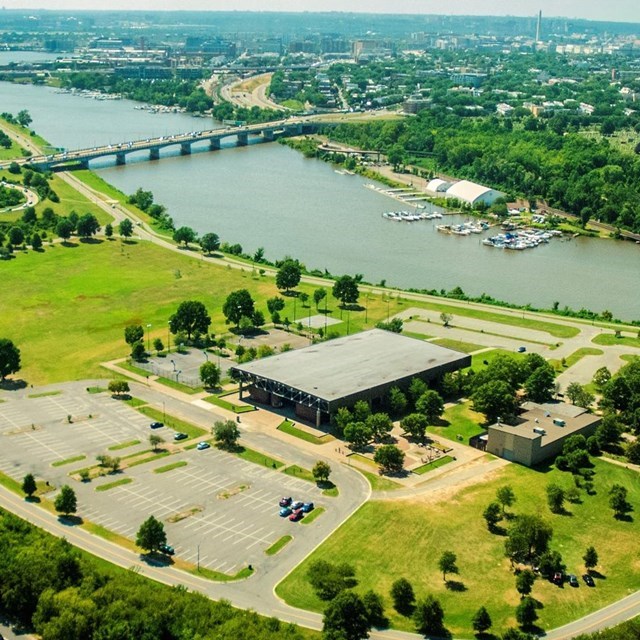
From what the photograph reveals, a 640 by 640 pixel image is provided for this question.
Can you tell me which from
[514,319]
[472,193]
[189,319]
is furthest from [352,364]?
[472,193]

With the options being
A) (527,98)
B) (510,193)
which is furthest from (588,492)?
(527,98)

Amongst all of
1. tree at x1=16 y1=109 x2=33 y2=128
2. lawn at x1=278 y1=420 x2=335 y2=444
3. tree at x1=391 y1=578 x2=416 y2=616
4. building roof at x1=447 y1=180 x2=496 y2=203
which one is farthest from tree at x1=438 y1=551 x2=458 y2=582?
tree at x1=16 y1=109 x2=33 y2=128

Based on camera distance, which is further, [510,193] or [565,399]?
[510,193]

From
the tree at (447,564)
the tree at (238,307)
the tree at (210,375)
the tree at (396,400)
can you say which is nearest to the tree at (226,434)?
the tree at (210,375)

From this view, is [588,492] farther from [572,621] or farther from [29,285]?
[29,285]

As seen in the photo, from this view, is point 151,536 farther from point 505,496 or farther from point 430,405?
point 430,405

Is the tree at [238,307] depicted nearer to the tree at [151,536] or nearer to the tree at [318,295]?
the tree at [318,295]
